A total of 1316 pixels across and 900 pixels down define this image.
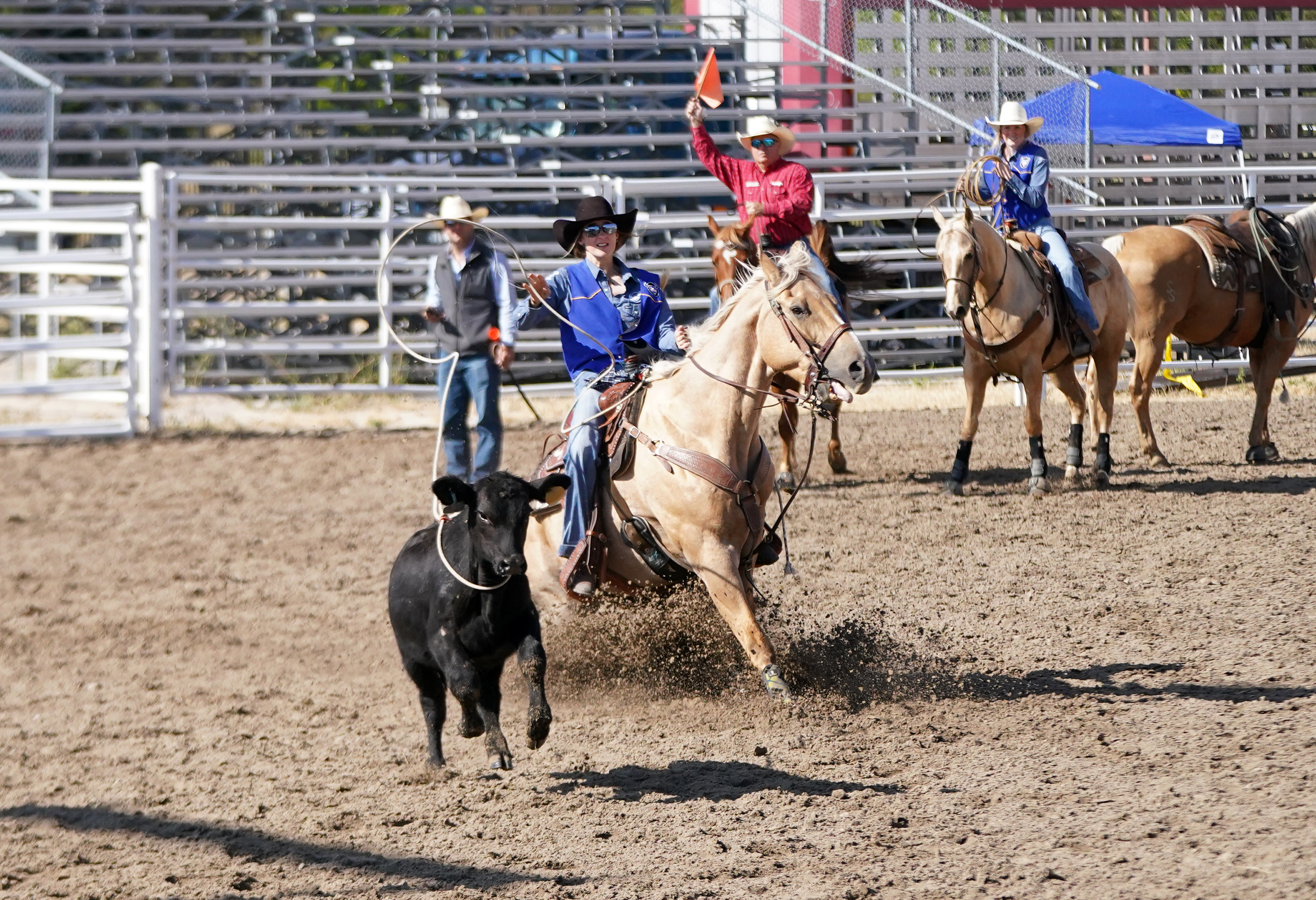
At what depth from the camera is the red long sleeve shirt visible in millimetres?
8773

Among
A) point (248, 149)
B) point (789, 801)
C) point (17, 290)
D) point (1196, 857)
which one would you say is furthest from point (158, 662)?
point (248, 149)

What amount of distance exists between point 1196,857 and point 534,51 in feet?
55.8

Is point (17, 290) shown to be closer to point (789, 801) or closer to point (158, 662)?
point (158, 662)

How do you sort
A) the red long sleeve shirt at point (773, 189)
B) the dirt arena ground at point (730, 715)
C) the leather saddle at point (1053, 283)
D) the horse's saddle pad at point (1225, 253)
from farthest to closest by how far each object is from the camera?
the horse's saddle pad at point (1225, 253) → the leather saddle at point (1053, 283) → the red long sleeve shirt at point (773, 189) → the dirt arena ground at point (730, 715)

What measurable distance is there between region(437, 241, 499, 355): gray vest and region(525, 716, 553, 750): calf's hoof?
4498 millimetres

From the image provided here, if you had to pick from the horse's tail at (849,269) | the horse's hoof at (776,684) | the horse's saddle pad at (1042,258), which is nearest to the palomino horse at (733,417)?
the horse's hoof at (776,684)

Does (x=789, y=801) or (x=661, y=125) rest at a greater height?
(x=661, y=125)

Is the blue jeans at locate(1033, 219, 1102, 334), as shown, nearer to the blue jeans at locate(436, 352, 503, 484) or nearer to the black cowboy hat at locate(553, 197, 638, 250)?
the blue jeans at locate(436, 352, 503, 484)

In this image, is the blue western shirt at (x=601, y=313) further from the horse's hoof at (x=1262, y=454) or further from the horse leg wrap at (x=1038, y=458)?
the horse's hoof at (x=1262, y=454)

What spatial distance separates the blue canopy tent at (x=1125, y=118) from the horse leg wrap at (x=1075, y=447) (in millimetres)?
6877

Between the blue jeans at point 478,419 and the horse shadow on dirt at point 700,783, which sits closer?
the horse shadow on dirt at point 700,783

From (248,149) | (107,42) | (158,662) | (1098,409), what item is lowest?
(158,662)

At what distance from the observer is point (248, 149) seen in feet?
59.3

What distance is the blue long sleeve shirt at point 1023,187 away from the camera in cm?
948
